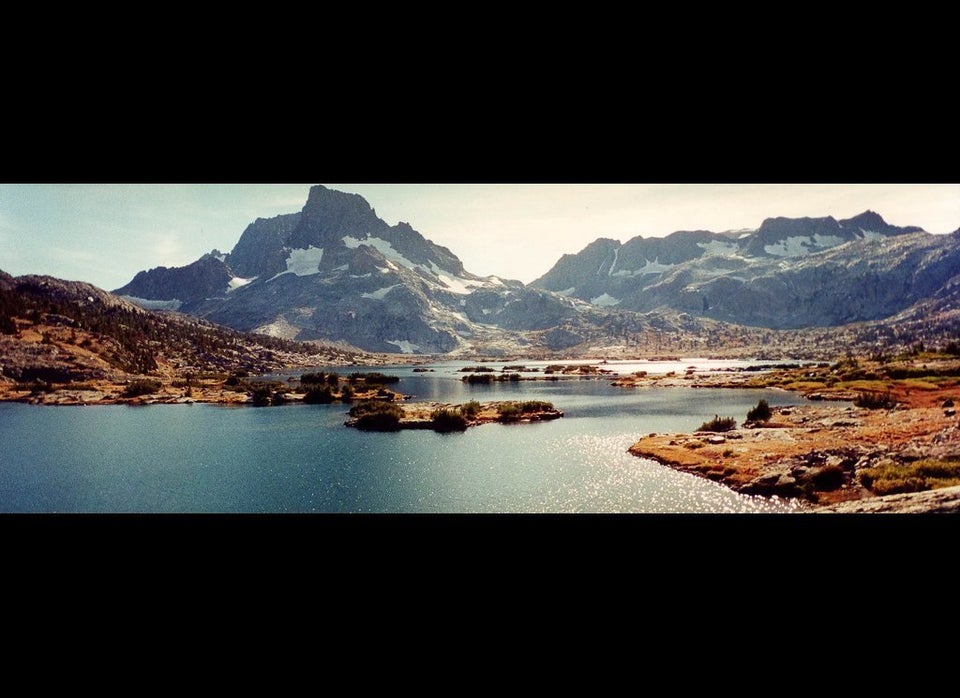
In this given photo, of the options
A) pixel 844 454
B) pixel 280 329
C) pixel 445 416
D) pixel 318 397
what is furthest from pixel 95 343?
pixel 280 329

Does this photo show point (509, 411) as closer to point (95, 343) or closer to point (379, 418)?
point (379, 418)

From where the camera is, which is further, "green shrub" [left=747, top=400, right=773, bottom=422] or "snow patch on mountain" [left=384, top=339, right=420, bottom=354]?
"snow patch on mountain" [left=384, top=339, right=420, bottom=354]

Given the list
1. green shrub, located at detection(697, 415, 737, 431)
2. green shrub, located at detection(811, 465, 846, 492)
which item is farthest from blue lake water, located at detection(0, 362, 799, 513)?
green shrub, located at detection(697, 415, 737, 431)

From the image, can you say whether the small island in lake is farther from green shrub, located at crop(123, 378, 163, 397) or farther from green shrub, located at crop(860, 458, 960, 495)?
green shrub, located at crop(123, 378, 163, 397)

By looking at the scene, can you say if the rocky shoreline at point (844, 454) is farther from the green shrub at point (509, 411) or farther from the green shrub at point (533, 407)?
the green shrub at point (533, 407)

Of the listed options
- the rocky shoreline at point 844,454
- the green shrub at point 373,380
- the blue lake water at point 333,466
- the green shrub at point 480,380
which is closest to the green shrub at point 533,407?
the blue lake water at point 333,466
